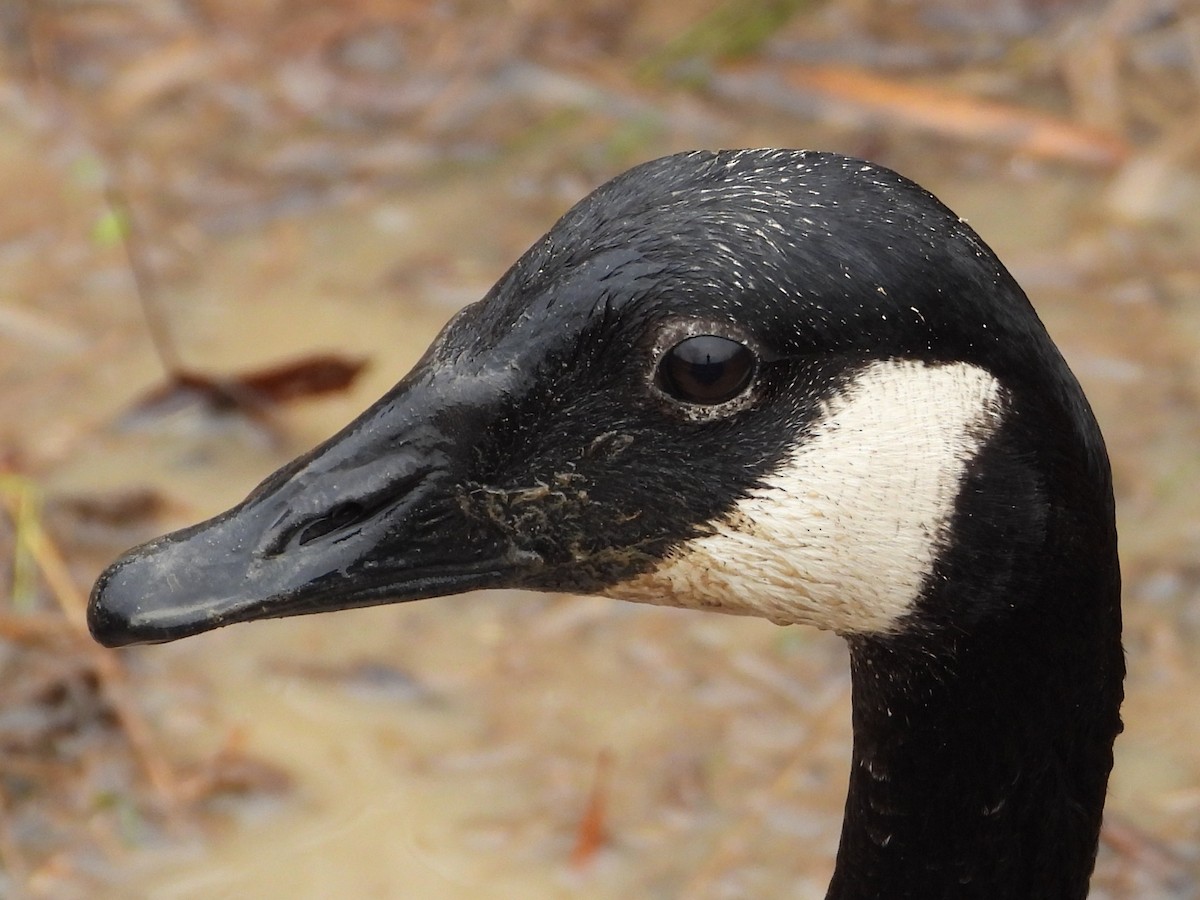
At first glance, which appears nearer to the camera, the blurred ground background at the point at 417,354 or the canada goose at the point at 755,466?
the canada goose at the point at 755,466

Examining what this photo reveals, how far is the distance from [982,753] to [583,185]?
3709 millimetres

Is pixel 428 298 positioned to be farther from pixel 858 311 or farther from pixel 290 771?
pixel 858 311

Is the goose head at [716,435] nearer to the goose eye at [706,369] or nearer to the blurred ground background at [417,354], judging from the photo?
the goose eye at [706,369]

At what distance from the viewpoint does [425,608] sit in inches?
180

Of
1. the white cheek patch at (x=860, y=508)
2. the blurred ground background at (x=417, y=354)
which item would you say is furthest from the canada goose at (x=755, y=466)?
the blurred ground background at (x=417, y=354)

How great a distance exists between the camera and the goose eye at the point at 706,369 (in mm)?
2248

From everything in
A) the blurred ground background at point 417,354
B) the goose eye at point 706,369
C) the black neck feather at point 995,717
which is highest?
the blurred ground background at point 417,354

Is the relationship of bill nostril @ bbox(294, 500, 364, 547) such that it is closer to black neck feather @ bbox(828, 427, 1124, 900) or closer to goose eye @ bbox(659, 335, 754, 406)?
goose eye @ bbox(659, 335, 754, 406)

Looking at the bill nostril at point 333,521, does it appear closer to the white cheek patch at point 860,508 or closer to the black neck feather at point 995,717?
the white cheek patch at point 860,508

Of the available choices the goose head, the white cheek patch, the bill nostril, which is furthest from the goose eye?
the bill nostril

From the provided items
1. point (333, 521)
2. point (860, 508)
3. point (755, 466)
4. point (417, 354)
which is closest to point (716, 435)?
point (755, 466)

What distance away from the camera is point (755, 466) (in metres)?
2.34

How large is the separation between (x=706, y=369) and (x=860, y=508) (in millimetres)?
277

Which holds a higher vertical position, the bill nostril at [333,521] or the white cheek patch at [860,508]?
the white cheek patch at [860,508]
